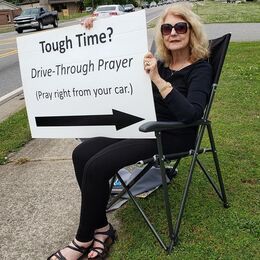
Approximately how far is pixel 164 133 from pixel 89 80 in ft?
2.02

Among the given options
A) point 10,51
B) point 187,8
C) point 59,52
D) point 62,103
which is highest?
point 187,8

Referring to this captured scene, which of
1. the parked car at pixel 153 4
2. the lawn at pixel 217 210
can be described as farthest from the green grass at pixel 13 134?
the parked car at pixel 153 4

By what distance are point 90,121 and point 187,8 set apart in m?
1.02

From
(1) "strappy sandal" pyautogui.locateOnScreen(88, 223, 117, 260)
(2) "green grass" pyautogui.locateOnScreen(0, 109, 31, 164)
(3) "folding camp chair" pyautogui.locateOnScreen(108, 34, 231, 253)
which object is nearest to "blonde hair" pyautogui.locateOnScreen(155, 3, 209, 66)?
(3) "folding camp chair" pyautogui.locateOnScreen(108, 34, 231, 253)

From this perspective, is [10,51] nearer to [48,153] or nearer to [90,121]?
[48,153]

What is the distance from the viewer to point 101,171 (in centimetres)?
273

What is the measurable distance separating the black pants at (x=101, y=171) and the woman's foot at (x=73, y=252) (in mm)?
37

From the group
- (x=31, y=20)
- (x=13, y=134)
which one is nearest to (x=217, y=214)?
(x=13, y=134)

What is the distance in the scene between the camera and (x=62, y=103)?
3137 millimetres

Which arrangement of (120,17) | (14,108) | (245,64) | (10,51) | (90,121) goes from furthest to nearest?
(10,51)
(245,64)
(14,108)
(90,121)
(120,17)

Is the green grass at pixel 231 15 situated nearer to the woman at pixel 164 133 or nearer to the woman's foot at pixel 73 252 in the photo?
the woman at pixel 164 133

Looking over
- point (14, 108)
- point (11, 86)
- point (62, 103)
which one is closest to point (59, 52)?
point (62, 103)

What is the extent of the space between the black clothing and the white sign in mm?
109

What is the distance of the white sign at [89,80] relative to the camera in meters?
2.80
